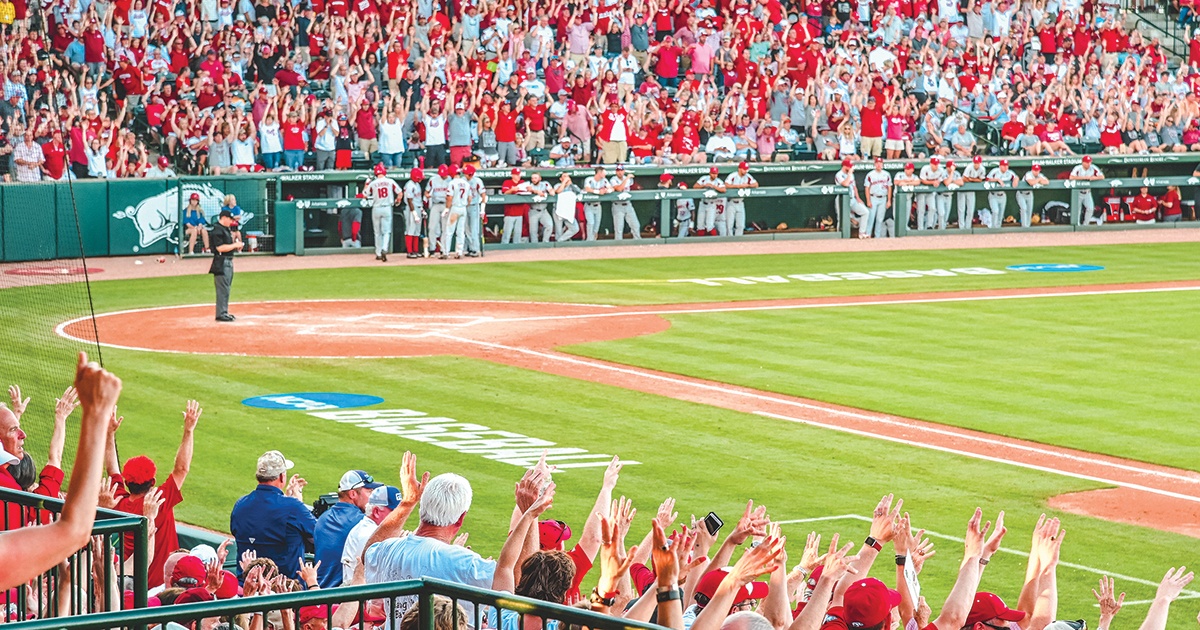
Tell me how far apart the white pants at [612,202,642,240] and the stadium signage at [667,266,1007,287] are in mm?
6194

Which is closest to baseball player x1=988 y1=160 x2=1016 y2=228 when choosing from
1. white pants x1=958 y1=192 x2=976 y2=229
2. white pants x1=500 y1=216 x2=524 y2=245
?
white pants x1=958 y1=192 x2=976 y2=229

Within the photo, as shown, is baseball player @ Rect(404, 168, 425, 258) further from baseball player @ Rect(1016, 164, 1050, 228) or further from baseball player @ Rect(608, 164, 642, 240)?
baseball player @ Rect(1016, 164, 1050, 228)

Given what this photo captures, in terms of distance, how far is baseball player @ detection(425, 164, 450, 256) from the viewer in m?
31.8

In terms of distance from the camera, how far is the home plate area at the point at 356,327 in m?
20.9

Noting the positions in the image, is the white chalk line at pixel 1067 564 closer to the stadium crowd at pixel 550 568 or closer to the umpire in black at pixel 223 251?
the stadium crowd at pixel 550 568

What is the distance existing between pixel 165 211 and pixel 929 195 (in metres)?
17.1

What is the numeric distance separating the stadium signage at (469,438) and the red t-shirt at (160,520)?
16.7ft

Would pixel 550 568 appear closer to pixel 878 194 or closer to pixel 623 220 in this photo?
pixel 623 220

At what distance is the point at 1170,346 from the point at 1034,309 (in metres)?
3.91

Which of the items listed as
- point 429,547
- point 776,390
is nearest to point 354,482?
point 429,547

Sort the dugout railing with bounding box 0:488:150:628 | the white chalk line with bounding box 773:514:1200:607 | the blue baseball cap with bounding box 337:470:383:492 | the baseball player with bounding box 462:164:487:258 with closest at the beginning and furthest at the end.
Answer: the dugout railing with bounding box 0:488:150:628
the blue baseball cap with bounding box 337:470:383:492
the white chalk line with bounding box 773:514:1200:607
the baseball player with bounding box 462:164:487:258

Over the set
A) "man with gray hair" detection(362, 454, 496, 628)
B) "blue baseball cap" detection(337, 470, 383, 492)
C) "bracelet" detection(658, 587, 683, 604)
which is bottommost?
"blue baseball cap" detection(337, 470, 383, 492)

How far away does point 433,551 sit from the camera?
268 inches

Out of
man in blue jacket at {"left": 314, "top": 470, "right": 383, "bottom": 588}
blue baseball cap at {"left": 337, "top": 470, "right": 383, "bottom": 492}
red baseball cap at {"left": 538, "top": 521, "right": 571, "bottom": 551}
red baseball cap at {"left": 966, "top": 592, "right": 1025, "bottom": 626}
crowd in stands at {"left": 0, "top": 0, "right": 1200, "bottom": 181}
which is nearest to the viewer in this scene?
red baseball cap at {"left": 966, "top": 592, "right": 1025, "bottom": 626}
